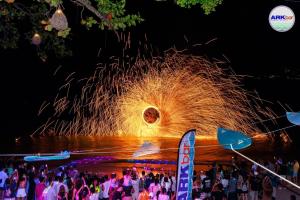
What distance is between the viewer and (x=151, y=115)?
949 inches

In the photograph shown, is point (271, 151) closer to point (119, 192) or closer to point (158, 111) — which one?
point (158, 111)

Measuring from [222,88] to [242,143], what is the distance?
14052mm

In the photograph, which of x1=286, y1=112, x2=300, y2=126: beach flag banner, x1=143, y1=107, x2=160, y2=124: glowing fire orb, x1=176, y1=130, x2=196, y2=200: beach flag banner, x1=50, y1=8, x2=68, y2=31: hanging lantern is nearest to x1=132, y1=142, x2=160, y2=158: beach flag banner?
x1=176, y1=130, x2=196, y2=200: beach flag banner

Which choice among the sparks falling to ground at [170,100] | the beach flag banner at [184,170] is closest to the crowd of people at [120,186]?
the beach flag banner at [184,170]

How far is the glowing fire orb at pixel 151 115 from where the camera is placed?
23705 mm

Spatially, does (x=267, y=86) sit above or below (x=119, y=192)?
above

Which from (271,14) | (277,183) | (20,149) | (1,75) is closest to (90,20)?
(271,14)

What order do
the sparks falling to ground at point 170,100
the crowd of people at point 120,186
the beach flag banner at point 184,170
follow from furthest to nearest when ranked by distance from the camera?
the sparks falling to ground at point 170,100, the crowd of people at point 120,186, the beach flag banner at point 184,170

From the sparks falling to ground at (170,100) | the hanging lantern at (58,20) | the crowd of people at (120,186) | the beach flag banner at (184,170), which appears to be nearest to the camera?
the hanging lantern at (58,20)

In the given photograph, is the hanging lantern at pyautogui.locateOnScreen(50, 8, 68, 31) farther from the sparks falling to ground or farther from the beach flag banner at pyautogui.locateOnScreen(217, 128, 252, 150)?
the sparks falling to ground

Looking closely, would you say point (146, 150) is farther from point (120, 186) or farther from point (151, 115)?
point (151, 115)

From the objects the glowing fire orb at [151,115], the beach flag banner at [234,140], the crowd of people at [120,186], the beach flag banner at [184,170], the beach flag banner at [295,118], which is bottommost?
the crowd of people at [120,186]

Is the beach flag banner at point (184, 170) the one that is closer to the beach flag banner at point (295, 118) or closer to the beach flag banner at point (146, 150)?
the beach flag banner at point (146, 150)

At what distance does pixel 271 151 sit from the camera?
28.0 meters
